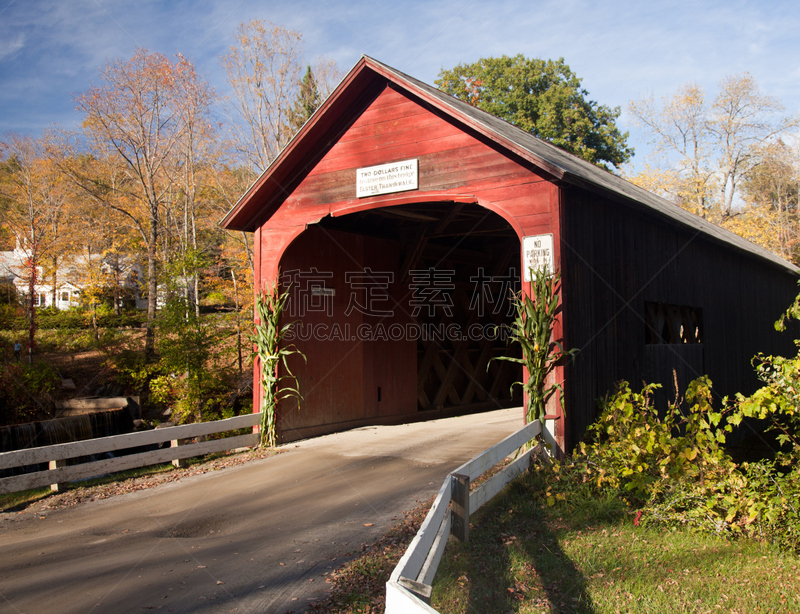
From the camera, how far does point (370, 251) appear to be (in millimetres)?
10969

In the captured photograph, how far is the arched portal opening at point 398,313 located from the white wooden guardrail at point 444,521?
2.48 meters

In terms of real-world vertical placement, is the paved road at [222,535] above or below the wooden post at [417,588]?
below

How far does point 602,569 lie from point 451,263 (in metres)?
8.73

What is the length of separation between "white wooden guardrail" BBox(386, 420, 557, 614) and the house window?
342 centimetres

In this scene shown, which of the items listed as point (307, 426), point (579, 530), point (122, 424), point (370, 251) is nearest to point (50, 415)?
point (122, 424)

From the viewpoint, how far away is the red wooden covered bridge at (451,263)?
7.16 metres

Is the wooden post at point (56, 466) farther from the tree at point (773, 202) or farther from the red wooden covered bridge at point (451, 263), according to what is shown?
the tree at point (773, 202)

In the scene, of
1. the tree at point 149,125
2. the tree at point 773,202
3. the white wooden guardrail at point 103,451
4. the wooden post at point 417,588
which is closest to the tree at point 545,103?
the tree at point 773,202

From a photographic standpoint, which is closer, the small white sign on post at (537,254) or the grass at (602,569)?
the grass at (602,569)

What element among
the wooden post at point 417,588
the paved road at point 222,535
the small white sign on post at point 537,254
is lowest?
the paved road at point 222,535

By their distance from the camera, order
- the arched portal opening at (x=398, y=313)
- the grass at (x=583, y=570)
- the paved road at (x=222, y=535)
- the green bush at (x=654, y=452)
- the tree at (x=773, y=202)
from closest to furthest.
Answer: the grass at (x=583, y=570), the paved road at (x=222, y=535), the green bush at (x=654, y=452), the arched portal opening at (x=398, y=313), the tree at (x=773, y=202)

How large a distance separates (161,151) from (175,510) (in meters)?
14.3

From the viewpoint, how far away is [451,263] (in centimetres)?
1253

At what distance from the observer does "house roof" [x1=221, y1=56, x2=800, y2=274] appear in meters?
6.94
